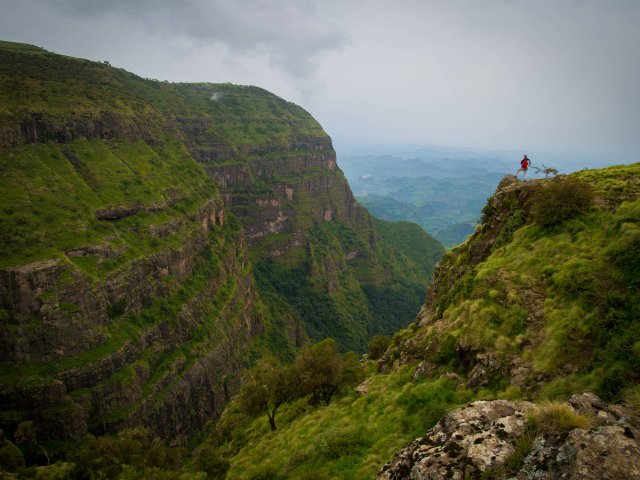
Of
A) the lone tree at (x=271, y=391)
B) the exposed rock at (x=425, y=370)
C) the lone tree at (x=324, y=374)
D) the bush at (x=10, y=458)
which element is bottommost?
the bush at (x=10, y=458)

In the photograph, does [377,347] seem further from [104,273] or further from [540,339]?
[104,273]

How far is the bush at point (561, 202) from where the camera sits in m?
21.8

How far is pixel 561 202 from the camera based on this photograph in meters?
Result: 22.3

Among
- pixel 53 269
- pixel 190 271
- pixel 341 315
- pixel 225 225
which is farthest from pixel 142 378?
pixel 341 315

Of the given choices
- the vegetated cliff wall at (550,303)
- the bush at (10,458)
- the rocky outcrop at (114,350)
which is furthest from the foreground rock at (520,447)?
the rocky outcrop at (114,350)

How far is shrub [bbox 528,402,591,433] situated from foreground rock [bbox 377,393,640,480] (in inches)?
3.3

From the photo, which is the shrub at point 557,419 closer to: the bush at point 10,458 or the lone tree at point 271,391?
the lone tree at point 271,391

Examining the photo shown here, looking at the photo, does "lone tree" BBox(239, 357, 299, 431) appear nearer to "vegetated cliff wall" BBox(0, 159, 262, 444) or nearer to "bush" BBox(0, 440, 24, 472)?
"bush" BBox(0, 440, 24, 472)

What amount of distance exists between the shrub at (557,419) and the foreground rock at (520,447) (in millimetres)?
84

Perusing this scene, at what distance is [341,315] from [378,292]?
38.0 meters

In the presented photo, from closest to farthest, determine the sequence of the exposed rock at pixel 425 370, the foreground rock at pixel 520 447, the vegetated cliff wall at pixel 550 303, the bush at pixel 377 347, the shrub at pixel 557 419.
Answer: the foreground rock at pixel 520 447 < the shrub at pixel 557 419 < the vegetated cliff wall at pixel 550 303 < the exposed rock at pixel 425 370 < the bush at pixel 377 347

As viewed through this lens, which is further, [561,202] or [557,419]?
[561,202]

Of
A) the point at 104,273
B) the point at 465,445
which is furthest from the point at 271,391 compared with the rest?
the point at 104,273

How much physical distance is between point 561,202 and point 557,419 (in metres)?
16.6
